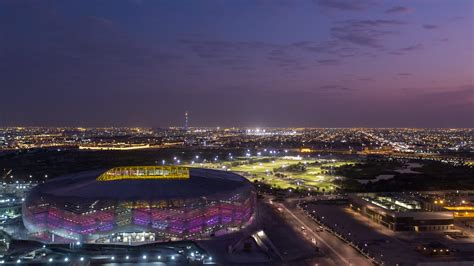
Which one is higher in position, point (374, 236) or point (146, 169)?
point (146, 169)

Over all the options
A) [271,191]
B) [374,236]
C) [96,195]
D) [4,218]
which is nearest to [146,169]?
[96,195]

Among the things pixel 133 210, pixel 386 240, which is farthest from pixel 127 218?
pixel 386 240

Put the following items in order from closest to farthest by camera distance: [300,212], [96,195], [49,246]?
[49,246]
[96,195]
[300,212]

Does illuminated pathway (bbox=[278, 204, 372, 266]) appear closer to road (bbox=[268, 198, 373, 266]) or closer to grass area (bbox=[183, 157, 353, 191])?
road (bbox=[268, 198, 373, 266])

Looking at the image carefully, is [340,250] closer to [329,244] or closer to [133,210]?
[329,244]

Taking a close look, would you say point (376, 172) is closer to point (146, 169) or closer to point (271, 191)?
point (271, 191)

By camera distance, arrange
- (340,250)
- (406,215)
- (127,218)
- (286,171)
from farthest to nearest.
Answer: (286,171) → (406,215) → (127,218) → (340,250)
